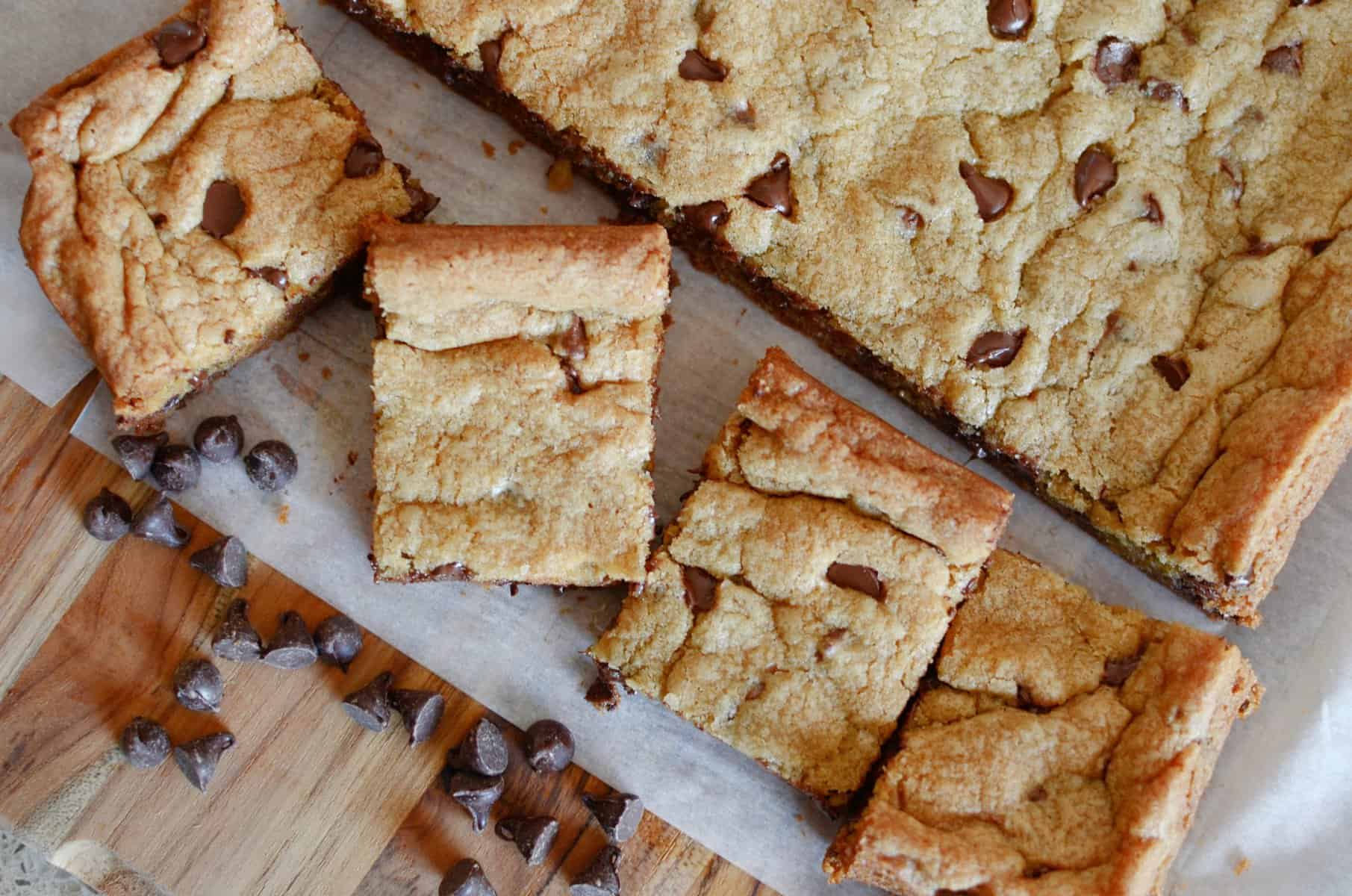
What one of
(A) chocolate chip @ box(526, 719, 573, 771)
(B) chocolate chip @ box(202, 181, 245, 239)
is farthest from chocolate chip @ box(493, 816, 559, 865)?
(B) chocolate chip @ box(202, 181, 245, 239)

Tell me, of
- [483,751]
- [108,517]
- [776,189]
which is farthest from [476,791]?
[776,189]

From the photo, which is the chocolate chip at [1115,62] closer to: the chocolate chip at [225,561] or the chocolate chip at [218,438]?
the chocolate chip at [218,438]

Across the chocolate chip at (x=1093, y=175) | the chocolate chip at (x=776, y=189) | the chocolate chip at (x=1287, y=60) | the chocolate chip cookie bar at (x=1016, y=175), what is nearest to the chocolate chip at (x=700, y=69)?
the chocolate chip cookie bar at (x=1016, y=175)

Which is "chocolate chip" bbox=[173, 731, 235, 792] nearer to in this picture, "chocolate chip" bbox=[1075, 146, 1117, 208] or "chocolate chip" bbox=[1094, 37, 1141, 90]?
"chocolate chip" bbox=[1075, 146, 1117, 208]

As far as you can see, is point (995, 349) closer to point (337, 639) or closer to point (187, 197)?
point (337, 639)

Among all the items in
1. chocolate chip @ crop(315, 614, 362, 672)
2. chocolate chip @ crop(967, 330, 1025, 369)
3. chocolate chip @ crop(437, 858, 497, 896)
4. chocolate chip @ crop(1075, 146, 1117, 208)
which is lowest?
chocolate chip @ crop(437, 858, 497, 896)

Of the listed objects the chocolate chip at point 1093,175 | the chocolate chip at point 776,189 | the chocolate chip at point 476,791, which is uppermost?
the chocolate chip at point 1093,175
